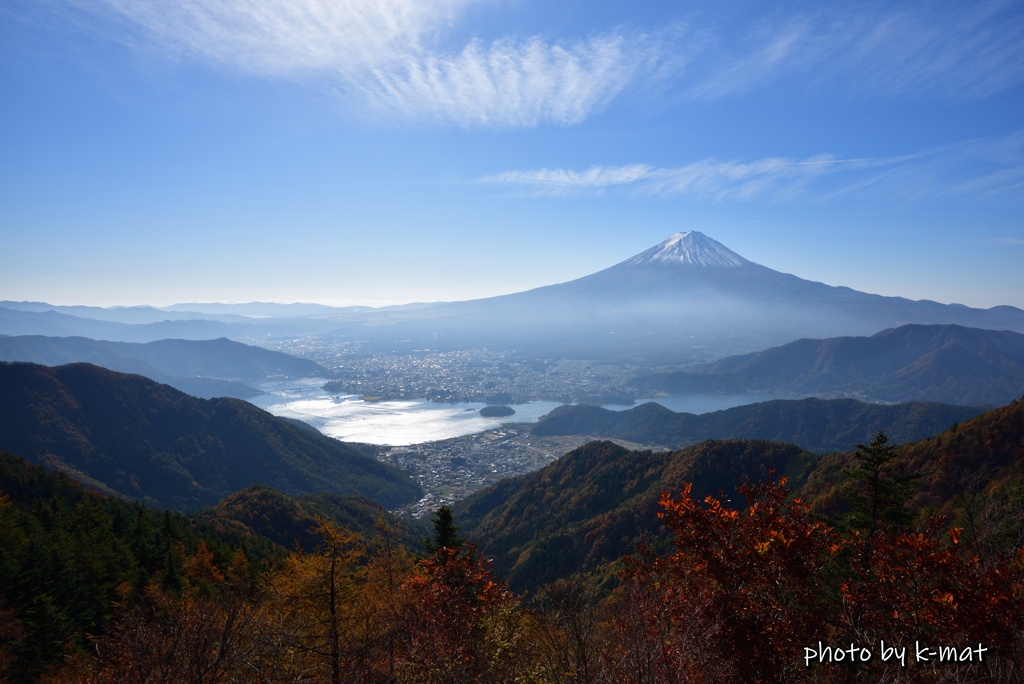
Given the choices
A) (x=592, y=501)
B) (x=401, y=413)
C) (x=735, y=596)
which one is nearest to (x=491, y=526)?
(x=592, y=501)

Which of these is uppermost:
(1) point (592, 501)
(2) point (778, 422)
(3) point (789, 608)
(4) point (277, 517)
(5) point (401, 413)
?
(3) point (789, 608)

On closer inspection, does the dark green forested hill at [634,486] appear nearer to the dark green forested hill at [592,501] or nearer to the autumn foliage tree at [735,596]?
the dark green forested hill at [592,501]

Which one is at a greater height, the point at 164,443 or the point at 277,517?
the point at 277,517

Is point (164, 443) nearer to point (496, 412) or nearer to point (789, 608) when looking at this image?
point (496, 412)

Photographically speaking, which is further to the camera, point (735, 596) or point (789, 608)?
point (789, 608)


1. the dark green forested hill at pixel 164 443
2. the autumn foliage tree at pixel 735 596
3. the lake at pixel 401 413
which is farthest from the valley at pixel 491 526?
the lake at pixel 401 413

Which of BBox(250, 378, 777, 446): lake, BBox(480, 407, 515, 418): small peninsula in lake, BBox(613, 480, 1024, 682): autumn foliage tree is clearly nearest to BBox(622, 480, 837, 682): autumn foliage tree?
BBox(613, 480, 1024, 682): autumn foliage tree

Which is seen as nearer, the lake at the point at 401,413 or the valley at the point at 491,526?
the valley at the point at 491,526

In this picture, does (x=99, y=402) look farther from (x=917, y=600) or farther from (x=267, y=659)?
(x=917, y=600)
